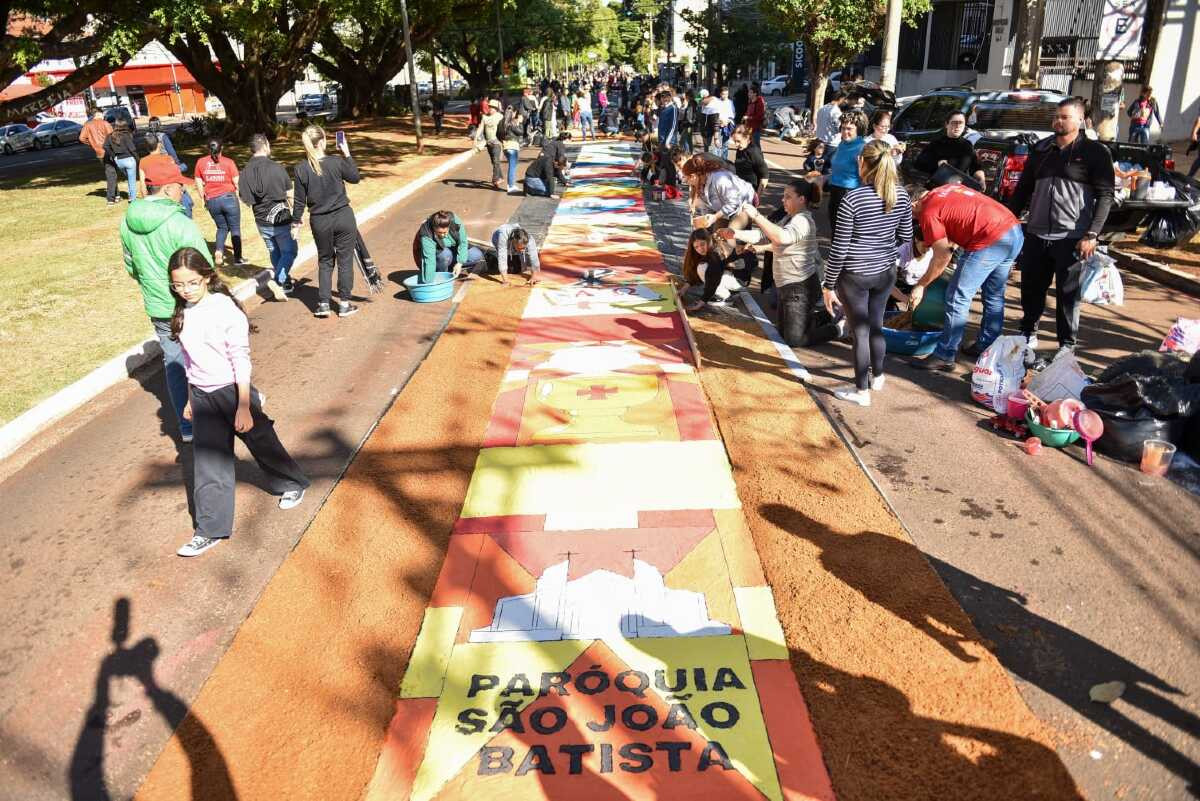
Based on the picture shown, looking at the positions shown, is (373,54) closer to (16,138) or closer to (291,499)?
(16,138)

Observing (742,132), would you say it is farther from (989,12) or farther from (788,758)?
(989,12)

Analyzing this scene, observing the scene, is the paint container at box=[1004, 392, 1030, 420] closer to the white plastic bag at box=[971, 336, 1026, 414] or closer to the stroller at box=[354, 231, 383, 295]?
the white plastic bag at box=[971, 336, 1026, 414]

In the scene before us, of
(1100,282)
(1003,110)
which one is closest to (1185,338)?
(1100,282)

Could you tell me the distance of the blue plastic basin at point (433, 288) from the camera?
9.80m

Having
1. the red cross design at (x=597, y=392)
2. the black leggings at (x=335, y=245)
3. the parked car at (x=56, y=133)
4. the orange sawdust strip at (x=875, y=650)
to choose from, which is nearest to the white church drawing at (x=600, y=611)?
the orange sawdust strip at (x=875, y=650)

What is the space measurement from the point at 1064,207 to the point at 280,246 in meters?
8.41

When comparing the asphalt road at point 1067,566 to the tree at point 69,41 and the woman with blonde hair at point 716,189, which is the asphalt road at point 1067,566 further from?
the tree at point 69,41

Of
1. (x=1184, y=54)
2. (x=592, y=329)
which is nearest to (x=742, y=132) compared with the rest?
(x=592, y=329)

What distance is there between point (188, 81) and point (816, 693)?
76585 mm

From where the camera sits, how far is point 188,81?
218 ft

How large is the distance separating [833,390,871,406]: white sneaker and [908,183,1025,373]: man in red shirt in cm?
102

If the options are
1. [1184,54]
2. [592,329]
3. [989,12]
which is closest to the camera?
[592,329]

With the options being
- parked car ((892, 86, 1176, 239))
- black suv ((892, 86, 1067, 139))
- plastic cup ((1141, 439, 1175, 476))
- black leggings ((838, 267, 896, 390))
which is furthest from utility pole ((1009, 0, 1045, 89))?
plastic cup ((1141, 439, 1175, 476))

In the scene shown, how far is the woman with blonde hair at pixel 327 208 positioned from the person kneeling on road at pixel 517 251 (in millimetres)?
1876
